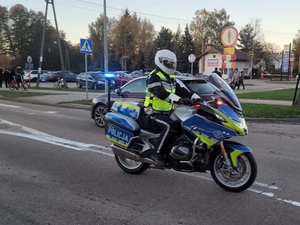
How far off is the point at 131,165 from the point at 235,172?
5.73 feet

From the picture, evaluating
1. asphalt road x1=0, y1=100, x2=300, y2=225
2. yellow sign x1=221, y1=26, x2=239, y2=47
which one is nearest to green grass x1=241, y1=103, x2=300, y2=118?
yellow sign x1=221, y1=26, x2=239, y2=47

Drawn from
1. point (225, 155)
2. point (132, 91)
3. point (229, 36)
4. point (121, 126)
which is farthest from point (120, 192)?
point (229, 36)

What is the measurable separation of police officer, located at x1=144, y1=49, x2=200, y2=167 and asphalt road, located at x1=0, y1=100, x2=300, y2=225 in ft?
2.15

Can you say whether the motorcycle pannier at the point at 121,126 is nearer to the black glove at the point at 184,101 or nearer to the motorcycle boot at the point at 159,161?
the motorcycle boot at the point at 159,161

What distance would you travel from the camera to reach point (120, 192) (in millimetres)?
4773

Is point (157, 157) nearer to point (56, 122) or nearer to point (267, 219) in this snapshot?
point (267, 219)

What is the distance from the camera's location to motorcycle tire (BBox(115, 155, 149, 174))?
5.52m

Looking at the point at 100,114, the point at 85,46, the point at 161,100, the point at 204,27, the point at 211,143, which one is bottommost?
the point at 100,114

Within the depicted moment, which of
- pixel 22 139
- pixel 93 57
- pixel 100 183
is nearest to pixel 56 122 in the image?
pixel 22 139

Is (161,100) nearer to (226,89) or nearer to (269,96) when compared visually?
(226,89)

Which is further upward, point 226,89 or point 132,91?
point 226,89

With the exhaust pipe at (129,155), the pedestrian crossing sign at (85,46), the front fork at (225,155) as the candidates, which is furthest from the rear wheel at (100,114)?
the pedestrian crossing sign at (85,46)

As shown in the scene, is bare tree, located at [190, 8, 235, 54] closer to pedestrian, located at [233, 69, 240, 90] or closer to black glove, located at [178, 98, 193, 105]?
pedestrian, located at [233, 69, 240, 90]

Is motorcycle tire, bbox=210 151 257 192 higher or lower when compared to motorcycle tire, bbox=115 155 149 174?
higher
